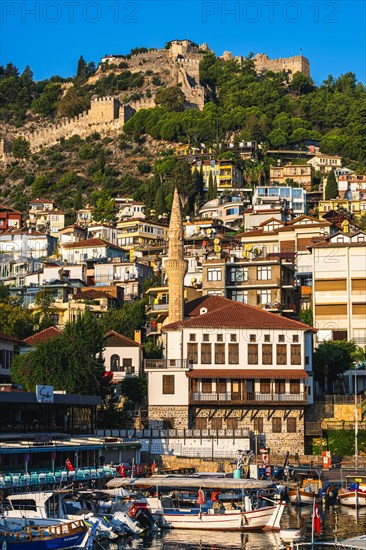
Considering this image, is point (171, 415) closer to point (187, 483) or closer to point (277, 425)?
point (277, 425)

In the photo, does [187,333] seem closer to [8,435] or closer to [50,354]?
[50,354]

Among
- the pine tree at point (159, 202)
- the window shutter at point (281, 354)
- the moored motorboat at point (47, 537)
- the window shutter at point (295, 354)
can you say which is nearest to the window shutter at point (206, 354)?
the window shutter at point (281, 354)

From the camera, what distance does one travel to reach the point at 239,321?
7075 cm

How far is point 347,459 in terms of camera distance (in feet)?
225

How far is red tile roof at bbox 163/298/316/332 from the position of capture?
70.2 m

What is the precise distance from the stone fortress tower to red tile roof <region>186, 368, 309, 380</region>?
8.20m

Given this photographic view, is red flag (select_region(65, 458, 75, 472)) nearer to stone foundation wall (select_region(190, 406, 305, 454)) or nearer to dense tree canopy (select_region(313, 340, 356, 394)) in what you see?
stone foundation wall (select_region(190, 406, 305, 454))

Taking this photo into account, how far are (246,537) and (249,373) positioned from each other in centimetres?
2423

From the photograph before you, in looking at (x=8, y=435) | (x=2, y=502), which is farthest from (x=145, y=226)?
(x=2, y=502)

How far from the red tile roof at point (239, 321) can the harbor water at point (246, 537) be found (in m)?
21.1

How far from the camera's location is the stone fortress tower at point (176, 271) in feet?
254

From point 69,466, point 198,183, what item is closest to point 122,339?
point 69,466

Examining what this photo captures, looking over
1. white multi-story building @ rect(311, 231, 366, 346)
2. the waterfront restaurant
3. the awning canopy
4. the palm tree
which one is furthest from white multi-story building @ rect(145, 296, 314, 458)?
the awning canopy

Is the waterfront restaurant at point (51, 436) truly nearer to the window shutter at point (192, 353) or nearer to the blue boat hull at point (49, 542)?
the blue boat hull at point (49, 542)
